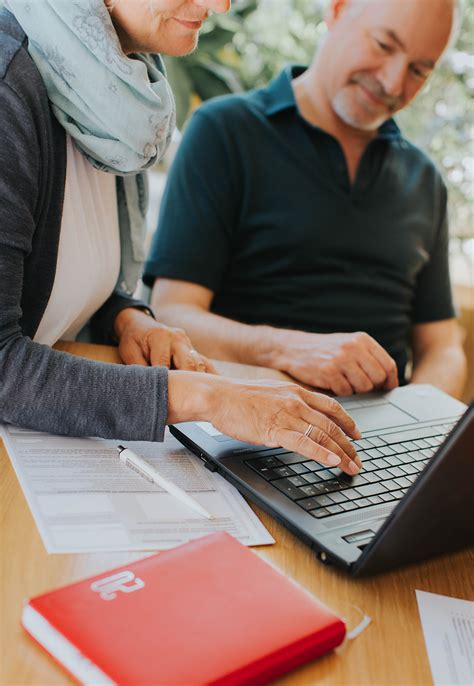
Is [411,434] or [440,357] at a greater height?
[411,434]

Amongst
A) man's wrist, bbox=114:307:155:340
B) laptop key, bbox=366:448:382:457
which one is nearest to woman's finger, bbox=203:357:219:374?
man's wrist, bbox=114:307:155:340

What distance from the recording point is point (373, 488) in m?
0.77

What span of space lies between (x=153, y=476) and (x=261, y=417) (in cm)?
14

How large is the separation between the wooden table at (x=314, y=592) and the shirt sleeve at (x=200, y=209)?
84 cm

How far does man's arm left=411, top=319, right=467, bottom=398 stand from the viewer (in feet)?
5.39

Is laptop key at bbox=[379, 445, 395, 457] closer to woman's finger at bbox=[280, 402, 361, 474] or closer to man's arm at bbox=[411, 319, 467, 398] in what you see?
woman's finger at bbox=[280, 402, 361, 474]

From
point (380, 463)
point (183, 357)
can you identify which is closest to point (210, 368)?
point (183, 357)

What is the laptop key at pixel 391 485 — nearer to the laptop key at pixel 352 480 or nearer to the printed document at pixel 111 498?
the laptop key at pixel 352 480

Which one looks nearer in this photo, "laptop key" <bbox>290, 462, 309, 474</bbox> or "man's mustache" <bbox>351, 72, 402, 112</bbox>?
"laptop key" <bbox>290, 462, 309, 474</bbox>

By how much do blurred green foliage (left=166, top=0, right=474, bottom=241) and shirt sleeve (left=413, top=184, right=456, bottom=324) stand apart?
78 centimetres

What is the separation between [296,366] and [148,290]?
0.56m

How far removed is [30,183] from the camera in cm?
82

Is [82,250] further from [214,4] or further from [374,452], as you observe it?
[374,452]

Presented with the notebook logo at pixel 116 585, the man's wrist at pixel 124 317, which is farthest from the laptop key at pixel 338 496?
the man's wrist at pixel 124 317
